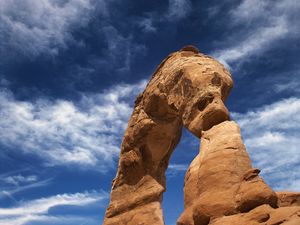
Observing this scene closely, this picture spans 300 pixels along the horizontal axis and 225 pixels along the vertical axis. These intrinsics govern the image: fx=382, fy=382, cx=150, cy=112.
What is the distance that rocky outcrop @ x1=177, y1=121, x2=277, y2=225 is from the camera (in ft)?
25.0

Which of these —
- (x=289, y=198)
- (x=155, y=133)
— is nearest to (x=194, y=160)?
(x=289, y=198)

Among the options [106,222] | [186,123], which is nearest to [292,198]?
[186,123]

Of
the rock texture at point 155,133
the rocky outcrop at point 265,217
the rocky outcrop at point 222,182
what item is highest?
the rock texture at point 155,133

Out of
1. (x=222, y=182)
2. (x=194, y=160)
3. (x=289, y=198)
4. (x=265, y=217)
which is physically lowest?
(x=265, y=217)

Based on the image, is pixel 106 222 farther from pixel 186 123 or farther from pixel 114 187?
pixel 186 123

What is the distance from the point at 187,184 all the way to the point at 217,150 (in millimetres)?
1342

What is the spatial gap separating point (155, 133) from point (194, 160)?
251 inches

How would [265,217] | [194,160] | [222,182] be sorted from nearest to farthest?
[265,217] < [222,182] < [194,160]

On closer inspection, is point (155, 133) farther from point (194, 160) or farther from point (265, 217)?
point (265, 217)

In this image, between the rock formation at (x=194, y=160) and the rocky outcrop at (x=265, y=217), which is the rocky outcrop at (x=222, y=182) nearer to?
the rock formation at (x=194, y=160)

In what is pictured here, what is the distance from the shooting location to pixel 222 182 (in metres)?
8.33

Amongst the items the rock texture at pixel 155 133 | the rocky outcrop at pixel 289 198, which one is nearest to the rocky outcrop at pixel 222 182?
the rock texture at pixel 155 133

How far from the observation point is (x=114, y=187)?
55.9ft

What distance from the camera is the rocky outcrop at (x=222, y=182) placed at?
7633 millimetres
